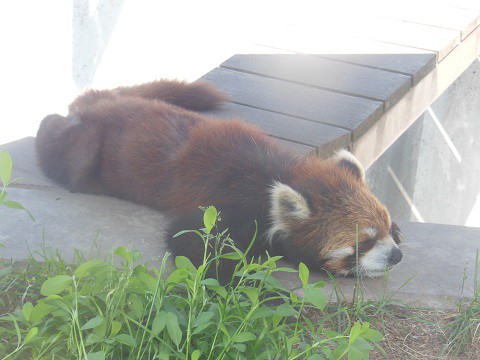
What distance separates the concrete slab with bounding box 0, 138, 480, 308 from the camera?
2375mm

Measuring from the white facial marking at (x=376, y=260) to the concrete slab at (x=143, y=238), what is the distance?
4 cm

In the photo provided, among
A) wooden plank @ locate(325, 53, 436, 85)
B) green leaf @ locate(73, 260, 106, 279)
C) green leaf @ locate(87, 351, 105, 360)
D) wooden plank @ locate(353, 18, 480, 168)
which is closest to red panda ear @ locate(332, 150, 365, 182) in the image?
wooden plank @ locate(353, 18, 480, 168)

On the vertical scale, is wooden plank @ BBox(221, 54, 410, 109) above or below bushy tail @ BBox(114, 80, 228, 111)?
below

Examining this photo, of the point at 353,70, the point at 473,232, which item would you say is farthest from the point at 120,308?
the point at 353,70

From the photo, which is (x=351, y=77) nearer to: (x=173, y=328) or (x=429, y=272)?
(x=429, y=272)

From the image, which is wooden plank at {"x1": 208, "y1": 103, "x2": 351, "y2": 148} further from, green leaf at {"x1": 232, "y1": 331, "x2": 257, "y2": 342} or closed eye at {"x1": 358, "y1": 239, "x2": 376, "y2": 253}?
green leaf at {"x1": 232, "y1": 331, "x2": 257, "y2": 342}

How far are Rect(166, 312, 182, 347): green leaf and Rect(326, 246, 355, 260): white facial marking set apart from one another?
0.90m

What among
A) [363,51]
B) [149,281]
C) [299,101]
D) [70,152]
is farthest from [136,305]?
[363,51]

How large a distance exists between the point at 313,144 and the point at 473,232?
0.86 meters

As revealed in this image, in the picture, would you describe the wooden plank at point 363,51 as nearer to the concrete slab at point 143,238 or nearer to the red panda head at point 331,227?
the concrete slab at point 143,238

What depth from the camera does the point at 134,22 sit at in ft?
21.2

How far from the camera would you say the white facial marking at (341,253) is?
2463mm

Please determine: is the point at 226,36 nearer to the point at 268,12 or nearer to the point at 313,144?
the point at 268,12

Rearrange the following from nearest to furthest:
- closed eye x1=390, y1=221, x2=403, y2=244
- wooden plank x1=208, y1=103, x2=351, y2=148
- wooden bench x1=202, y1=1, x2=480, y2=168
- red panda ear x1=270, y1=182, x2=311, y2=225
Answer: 1. red panda ear x1=270, y1=182, x2=311, y2=225
2. closed eye x1=390, y1=221, x2=403, y2=244
3. wooden plank x1=208, y1=103, x2=351, y2=148
4. wooden bench x1=202, y1=1, x2=480, y2=168
